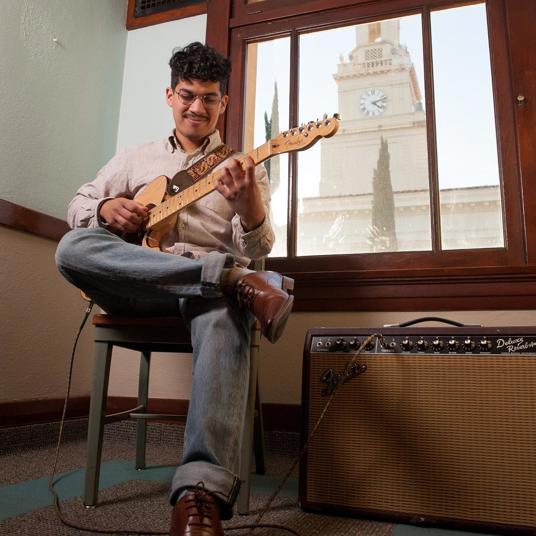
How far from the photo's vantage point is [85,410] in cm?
188

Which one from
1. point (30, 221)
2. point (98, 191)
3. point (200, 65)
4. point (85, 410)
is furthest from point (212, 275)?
point (85, 410)

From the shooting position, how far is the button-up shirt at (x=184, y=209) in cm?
121

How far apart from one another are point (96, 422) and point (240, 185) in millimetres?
596

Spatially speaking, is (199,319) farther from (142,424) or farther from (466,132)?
(466,132)

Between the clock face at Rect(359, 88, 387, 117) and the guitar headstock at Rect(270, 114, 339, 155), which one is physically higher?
the clock face at Rect(359, 88, 387, 117)

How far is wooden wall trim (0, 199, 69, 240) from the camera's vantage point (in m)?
1.57

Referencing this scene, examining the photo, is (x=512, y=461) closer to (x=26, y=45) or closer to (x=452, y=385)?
(x=452, y=385)

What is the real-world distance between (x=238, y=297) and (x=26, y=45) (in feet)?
4.52

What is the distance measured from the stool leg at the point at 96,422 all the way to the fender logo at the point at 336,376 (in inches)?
18.6

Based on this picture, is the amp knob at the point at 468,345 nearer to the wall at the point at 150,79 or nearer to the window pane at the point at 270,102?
the window pane at the point at 270,102

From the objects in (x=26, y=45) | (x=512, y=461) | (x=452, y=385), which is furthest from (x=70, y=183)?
(x=512, y=461)

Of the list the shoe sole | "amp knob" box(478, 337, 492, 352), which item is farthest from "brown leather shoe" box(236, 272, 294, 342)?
"amp knob" box(478, 337, 492, 352)

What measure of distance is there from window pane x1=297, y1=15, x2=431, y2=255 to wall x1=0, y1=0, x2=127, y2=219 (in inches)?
32.2

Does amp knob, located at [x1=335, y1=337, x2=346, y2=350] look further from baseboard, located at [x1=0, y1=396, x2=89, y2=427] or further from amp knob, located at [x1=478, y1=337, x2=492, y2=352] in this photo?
baseboard, located at [x1=0, y1=396, x2=89, y2=427]
